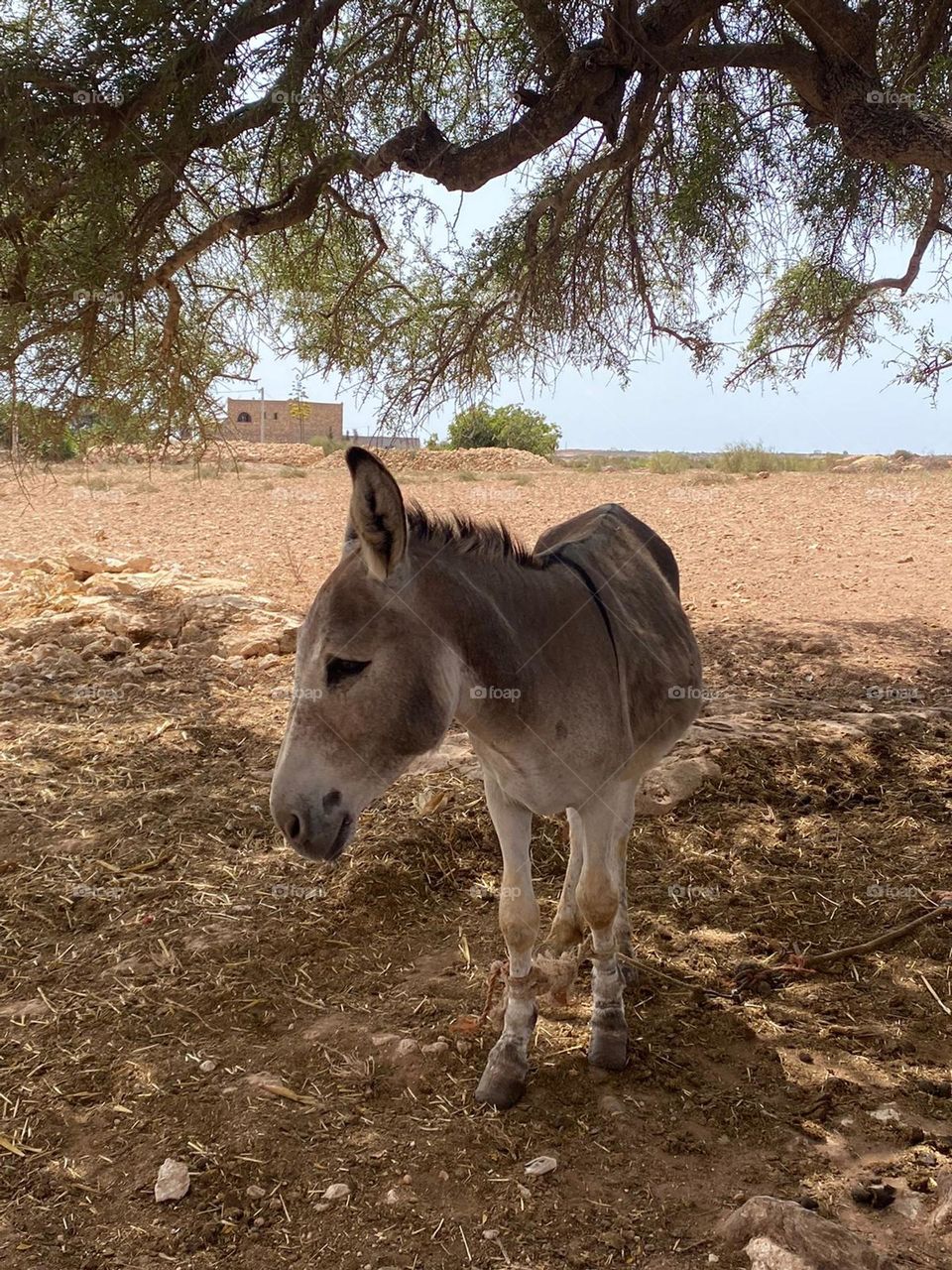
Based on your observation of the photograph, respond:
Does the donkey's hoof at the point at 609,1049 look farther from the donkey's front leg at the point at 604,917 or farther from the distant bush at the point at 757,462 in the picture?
the distant bush at the point at 757,462

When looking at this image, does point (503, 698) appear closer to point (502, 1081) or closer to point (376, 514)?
point (376, 514)

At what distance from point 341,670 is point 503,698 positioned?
554 mm

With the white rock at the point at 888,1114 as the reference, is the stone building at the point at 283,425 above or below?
above

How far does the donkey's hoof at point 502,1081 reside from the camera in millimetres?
3242

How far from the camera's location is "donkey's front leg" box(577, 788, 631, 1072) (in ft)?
10.8

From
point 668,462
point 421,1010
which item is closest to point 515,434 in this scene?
point 668,462

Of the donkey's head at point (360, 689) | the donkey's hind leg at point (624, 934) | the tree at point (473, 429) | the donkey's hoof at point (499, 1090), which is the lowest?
the donkey's hoof at point (499, 1090)

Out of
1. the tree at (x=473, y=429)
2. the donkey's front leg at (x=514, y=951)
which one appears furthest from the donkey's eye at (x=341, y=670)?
the tree at (x=473, y=429)

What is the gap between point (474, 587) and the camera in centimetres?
292

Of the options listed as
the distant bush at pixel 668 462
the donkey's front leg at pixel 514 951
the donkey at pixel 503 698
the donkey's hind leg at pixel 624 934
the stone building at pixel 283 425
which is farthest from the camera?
the stone building at pixel 283 425

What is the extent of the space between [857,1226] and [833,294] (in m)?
6.38

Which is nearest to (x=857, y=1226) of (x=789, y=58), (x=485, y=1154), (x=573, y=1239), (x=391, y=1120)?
(x=573, y=1239)

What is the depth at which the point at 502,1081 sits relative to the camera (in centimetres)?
327

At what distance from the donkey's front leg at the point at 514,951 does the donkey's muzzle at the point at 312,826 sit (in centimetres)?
85
